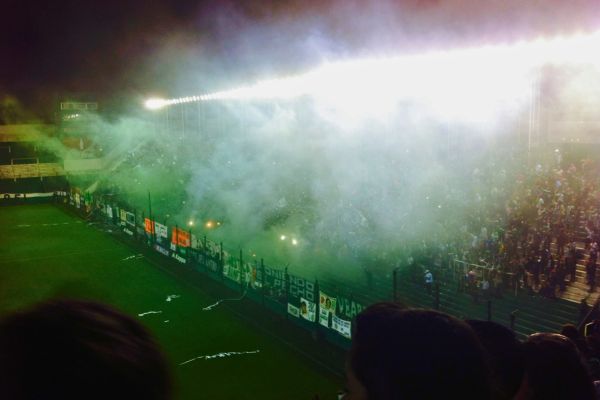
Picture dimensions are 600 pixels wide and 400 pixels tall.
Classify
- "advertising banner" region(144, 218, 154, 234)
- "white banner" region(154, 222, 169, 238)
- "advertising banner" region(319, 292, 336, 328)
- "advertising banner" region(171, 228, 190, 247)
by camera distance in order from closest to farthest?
"advertising banner" region(319, 292, 336, 328)
"advertising banner" region(171, 228, 190, 247)
"white banner" region(154, 222, 169, 238)
"advertising banner" region(144, 218, 154, 234)

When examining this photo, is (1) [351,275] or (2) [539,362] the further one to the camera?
(1) [351,275]

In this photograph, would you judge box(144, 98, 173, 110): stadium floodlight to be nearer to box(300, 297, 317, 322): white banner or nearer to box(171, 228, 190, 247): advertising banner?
box(171, 228, 190, 247): advertising banner

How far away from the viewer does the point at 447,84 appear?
23438 mm

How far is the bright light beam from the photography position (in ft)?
58.6

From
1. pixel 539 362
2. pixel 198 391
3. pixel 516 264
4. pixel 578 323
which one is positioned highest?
pixel 539 362

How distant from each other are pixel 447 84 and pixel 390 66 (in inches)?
124

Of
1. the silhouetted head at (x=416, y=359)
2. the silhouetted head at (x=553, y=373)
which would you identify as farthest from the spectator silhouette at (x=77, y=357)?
the silhouetted head at (x=553, y=373)

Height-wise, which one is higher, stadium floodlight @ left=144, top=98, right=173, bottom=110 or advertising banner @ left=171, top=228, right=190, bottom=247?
stadium floodlight @ left=144, top=98, right=173, bottom=110

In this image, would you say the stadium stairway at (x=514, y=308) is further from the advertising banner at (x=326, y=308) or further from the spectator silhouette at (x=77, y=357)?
the spectator silhouette at (x=77, y=357)

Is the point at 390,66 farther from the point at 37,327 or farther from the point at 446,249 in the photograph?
the point at 37,327

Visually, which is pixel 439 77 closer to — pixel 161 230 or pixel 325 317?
pixel 325 317

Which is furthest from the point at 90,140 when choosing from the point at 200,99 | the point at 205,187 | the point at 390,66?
the point at 390,66

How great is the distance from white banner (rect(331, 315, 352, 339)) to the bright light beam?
11.5m

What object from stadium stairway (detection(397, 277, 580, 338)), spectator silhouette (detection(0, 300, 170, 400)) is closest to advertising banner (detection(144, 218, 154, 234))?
stadium stairway (detection(397, 277, 580, 338))
